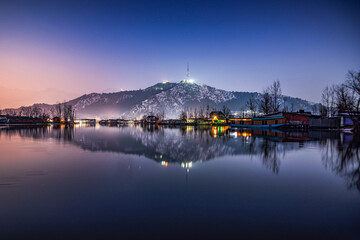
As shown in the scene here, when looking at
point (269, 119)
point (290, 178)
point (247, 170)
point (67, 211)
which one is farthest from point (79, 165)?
point (269, 119)

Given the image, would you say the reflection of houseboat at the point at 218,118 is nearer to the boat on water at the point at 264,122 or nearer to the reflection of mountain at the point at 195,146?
the boat on water at the point at 264,122

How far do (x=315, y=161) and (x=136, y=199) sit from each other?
1486cm

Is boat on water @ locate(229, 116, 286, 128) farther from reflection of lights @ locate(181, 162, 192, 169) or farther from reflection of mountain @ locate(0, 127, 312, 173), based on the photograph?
reflection of lights @ locate(181, 162, 192, 169)

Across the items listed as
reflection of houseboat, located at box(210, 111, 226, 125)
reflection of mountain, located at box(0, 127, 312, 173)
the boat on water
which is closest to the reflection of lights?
reflection of mountain, located at box(0, 127, 312, 173)

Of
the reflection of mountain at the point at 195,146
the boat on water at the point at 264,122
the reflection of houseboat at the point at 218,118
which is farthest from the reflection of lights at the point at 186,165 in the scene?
the reflection of houseboat at the point at 218,118

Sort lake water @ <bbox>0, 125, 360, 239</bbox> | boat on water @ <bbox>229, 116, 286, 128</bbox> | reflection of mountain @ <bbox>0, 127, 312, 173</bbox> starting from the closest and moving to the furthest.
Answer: lake water @ <bbox>0, 125, 360, 239</bbox> < reflection of mountain @ <bbox>0, 127, 312, 173</bbox> < boat on water @ <bbox>229, 116, 286, 128</bbox>

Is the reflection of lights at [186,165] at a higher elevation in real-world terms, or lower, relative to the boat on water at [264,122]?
lower

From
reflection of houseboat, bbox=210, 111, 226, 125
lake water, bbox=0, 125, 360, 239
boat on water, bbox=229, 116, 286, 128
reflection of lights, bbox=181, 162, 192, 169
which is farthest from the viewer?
reflection of houseboat, bbox=210, 111, 226, 125

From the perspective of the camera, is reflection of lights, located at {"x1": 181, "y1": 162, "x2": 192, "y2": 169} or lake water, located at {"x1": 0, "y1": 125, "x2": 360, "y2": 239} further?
reflection of lights, located at {"x1": 181, "y1": 162, "x2": 192, "y2": 169}

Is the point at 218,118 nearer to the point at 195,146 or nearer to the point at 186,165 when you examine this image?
the point at 195,146

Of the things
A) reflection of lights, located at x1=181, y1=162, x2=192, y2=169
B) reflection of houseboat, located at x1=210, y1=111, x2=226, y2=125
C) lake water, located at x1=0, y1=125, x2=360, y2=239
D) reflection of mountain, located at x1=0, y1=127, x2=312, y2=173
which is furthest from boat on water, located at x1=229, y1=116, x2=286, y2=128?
reflection of lights, located at x1=181, y1=162, x2=192, y2=169

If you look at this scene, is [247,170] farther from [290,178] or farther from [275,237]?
[275,237]

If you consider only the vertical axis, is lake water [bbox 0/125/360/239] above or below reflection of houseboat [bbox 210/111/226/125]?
below

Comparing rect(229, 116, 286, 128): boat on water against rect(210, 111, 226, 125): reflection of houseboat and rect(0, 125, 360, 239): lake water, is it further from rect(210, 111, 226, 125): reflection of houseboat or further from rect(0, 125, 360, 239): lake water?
rect(0, 125, 360, 239): lake water
